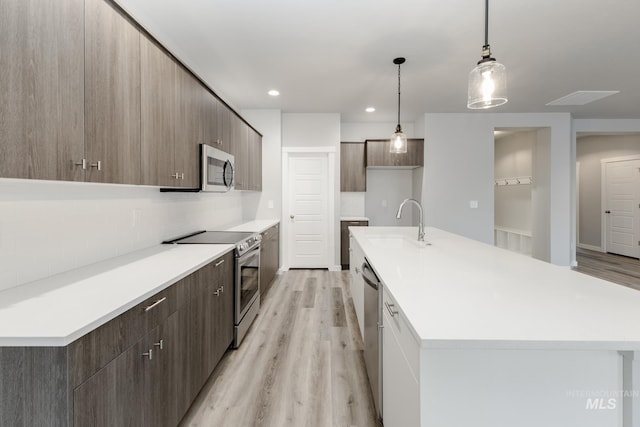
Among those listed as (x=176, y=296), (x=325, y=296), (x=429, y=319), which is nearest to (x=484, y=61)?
(x=429, y=319)

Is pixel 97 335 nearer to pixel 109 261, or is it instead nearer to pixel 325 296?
pixel 109 261

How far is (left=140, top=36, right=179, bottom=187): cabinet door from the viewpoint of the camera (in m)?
1.73

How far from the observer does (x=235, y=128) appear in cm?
350

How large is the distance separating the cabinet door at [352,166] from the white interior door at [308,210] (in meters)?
0.41

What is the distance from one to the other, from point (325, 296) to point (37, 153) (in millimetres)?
3281

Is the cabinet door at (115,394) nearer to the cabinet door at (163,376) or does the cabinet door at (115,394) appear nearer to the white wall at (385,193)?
the cabinet door at (163,376)

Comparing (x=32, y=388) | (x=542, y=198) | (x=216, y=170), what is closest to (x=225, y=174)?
(x=216, y=170)

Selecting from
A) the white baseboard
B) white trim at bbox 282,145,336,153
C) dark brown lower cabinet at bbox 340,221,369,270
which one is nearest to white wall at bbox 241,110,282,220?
white trim at bbox 282,145,336,153

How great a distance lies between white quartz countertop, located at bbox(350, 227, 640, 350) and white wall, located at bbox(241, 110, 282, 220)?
11.2ft

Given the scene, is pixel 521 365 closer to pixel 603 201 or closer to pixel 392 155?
pixel 392 155

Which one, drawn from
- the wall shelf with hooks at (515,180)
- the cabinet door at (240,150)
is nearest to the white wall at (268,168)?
the cabinet door at (240,150)

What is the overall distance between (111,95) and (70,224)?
2.39 feet

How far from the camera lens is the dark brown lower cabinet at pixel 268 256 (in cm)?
365

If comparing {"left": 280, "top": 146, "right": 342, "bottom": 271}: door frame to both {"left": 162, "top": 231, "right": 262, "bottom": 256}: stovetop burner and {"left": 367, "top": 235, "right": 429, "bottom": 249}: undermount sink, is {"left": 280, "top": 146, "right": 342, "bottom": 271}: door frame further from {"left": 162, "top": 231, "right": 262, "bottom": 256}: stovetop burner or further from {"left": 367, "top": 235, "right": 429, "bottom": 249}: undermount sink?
{"left": 367, "top": 235, "right": 429, "bottom": 249}: undermount sink
